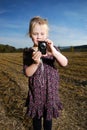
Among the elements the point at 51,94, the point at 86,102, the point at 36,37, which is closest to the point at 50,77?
the point at 51,94

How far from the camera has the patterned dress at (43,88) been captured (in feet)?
13.0

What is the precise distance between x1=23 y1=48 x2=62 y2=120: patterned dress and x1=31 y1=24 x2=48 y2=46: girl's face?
0.21 metres

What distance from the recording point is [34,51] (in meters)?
3.89

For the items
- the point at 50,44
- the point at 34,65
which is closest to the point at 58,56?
the point at 50,44

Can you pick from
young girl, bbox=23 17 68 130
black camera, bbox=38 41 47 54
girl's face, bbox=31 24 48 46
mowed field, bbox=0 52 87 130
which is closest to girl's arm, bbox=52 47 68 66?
young girl, bbox=23 17 68 130

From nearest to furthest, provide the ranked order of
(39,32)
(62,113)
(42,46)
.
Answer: (42,46) → (39,32) → (62,113)

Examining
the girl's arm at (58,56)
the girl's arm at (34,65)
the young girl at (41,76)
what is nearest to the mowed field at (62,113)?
the young girl at (41,76)

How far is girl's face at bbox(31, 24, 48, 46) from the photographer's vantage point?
386cm

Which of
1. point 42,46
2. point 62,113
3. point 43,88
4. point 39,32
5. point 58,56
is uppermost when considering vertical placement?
point 39,32

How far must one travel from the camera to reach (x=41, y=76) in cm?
395

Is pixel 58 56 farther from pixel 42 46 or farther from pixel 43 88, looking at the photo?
pixel 43 88

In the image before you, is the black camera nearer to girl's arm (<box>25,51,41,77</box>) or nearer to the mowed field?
girl's arm (<box>25,51,41,77</box>)

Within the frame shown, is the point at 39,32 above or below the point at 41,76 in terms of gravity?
above

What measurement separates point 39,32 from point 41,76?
1.90 ft
